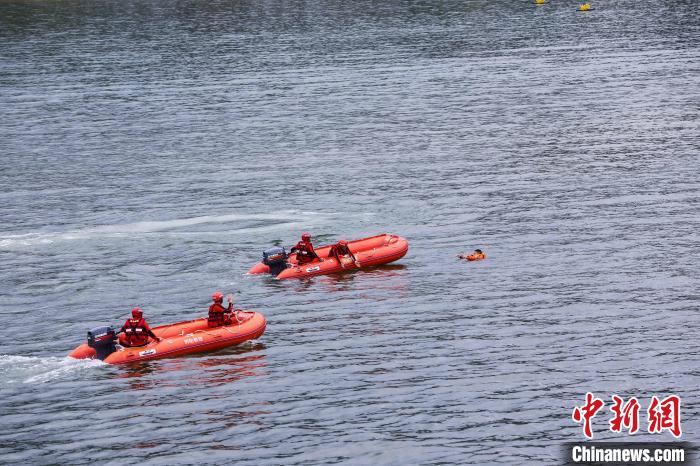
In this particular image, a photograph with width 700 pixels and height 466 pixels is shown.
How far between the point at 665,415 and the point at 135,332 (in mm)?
23428

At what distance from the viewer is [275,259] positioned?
60.6 m

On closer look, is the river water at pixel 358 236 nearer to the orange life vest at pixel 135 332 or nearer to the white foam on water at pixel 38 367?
the white foam on water at pixel 38 367

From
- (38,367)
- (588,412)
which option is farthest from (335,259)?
(588,412)

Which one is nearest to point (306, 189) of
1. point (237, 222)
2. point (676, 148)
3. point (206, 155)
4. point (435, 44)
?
point (237, 222)

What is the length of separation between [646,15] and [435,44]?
42508 millimetres

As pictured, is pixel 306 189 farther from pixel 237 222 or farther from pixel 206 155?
pixel 206 155

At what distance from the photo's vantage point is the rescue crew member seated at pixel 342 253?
6141 cm

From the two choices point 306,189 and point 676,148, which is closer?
point 306,189

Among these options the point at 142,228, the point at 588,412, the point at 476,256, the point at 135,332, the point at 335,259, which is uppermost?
the point at 142,228

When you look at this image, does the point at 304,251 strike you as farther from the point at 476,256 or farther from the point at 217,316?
the point at 217,316

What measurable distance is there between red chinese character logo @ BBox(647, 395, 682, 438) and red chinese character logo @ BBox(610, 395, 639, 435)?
571 mm

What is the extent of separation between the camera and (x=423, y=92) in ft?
387

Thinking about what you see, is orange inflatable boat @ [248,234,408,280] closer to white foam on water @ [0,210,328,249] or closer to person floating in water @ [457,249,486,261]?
person floating in water @ [457,249,486,261]

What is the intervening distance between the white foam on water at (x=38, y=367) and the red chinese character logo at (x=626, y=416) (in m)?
22.7
